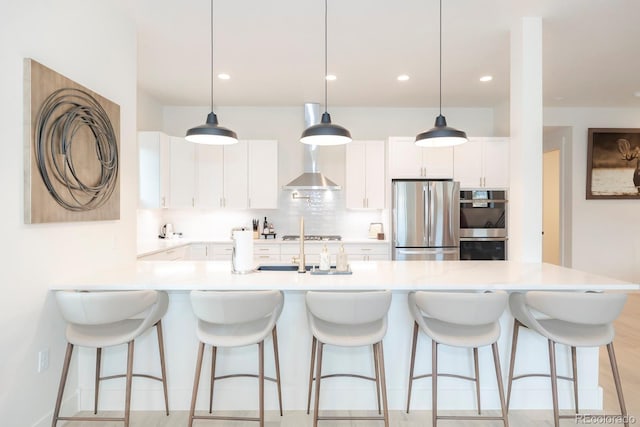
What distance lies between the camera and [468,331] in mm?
2125

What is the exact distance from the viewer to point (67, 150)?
7.29 feet

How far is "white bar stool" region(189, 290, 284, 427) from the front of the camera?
6.46ft

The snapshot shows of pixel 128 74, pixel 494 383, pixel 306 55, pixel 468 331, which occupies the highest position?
pixel 306 55

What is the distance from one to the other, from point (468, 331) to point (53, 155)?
2538mm

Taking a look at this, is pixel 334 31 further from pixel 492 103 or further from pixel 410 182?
pixel 492 103

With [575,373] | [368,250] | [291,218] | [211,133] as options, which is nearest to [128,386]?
[211,133]

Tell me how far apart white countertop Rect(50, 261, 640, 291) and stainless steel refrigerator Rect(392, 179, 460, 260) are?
191 cm

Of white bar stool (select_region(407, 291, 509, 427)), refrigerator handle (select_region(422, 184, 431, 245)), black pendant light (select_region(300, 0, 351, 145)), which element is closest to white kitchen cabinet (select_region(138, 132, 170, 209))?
black pendant light (select_region(300, 0, 351, 145))

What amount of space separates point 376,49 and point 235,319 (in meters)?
2.81

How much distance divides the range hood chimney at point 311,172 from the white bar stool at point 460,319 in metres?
2.99

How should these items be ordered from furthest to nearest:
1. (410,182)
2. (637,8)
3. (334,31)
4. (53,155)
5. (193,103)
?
1. (193,103)
2. (410,182)
3. (334,31)
4. (637,8)
5. (53,155)

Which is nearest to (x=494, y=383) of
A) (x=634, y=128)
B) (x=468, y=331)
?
(x=468, y=331)

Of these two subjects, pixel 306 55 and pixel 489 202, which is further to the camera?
pixel 489 202

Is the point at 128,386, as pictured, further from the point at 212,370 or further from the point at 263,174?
the point at 263,174
